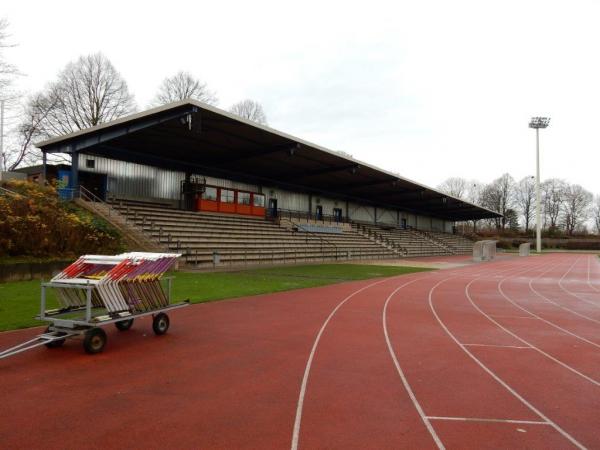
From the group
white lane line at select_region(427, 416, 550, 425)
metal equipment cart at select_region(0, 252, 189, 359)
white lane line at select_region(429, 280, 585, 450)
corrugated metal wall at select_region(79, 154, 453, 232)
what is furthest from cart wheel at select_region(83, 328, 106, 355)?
corrugated metal wall at select_region(79, 154, 453, 232)

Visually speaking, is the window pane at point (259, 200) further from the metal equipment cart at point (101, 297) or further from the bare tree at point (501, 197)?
the bare tree at point (501, 197)

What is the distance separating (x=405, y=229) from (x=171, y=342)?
2035 inches

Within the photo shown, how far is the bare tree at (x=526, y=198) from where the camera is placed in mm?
95062

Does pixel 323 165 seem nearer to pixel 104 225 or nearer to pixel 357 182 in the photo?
pixel 357 182

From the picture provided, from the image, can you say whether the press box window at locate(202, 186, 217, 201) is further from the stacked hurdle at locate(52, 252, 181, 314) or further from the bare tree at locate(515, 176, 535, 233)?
the bare tree at locate(515, 176, 535, 233)

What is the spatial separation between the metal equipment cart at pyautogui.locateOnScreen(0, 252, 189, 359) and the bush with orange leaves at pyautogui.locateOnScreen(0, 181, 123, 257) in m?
8.47

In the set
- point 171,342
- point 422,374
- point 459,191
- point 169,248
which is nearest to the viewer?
point 422,374

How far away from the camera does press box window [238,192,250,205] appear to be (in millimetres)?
32531

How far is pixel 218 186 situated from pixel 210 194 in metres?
1.46

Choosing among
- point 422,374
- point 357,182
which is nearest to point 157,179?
point 357,182

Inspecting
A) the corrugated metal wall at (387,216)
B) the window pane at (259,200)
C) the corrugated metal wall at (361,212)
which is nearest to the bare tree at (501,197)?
the corrugated metal wall at (387,216)

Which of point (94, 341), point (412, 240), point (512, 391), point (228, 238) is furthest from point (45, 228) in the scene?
point (412, 240)

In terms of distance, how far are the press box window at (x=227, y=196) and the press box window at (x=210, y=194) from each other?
789mm

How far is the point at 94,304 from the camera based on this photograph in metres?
7.39
